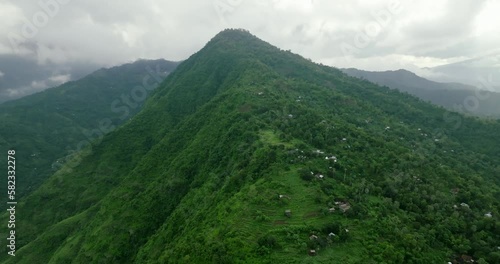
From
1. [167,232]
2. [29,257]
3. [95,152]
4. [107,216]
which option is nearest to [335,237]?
[167,232]

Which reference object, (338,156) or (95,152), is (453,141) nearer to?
(338,156)

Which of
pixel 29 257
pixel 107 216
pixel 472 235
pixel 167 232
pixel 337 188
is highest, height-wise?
pixel 337 188

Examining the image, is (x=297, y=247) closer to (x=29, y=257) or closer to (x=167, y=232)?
(x=167, y=232)

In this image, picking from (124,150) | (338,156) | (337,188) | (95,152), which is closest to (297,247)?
(337,188)

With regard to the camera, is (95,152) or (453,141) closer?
(453,141)

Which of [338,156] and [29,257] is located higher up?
[338,156]

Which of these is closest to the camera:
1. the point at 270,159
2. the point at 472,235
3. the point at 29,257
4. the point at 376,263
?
the point at 376,263

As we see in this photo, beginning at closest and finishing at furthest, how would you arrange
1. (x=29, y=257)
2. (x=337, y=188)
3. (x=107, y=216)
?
(x=337, y=188), (x=107, y=216), (x=29, y=257)
